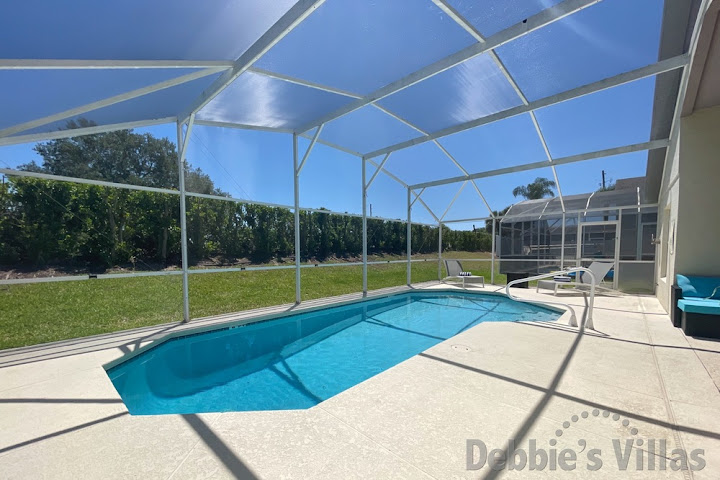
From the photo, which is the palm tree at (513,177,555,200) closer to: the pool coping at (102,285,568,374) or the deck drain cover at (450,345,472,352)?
the pool coping at (102,285,568,374)

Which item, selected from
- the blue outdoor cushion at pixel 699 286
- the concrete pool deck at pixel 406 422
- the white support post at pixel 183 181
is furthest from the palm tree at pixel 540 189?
the white support post at pixel 183 181

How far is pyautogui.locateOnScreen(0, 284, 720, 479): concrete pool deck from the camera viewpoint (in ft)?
6.07

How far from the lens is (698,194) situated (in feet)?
16.4

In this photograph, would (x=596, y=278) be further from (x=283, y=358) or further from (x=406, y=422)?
(x=406, y=422)

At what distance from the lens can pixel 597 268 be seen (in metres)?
8.77

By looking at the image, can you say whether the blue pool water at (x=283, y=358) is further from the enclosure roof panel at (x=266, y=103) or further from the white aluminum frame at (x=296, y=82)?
the enclosure roof panel at (x=266, y=103)

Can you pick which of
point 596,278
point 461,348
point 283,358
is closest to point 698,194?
point 596,278

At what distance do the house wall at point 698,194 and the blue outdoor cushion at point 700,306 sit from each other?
0.94 meters

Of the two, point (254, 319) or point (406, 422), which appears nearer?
point (406, 422)

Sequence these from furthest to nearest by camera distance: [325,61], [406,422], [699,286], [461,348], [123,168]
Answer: [123,168] < [699,286] < [325,61] < [461,348] < [406,422]

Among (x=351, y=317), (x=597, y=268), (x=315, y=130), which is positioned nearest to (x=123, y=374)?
(x=351, y=317)

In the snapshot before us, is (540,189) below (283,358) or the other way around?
the other way around

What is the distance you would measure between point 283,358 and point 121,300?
19.0 feet

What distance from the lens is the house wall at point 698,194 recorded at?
4.86 metres
